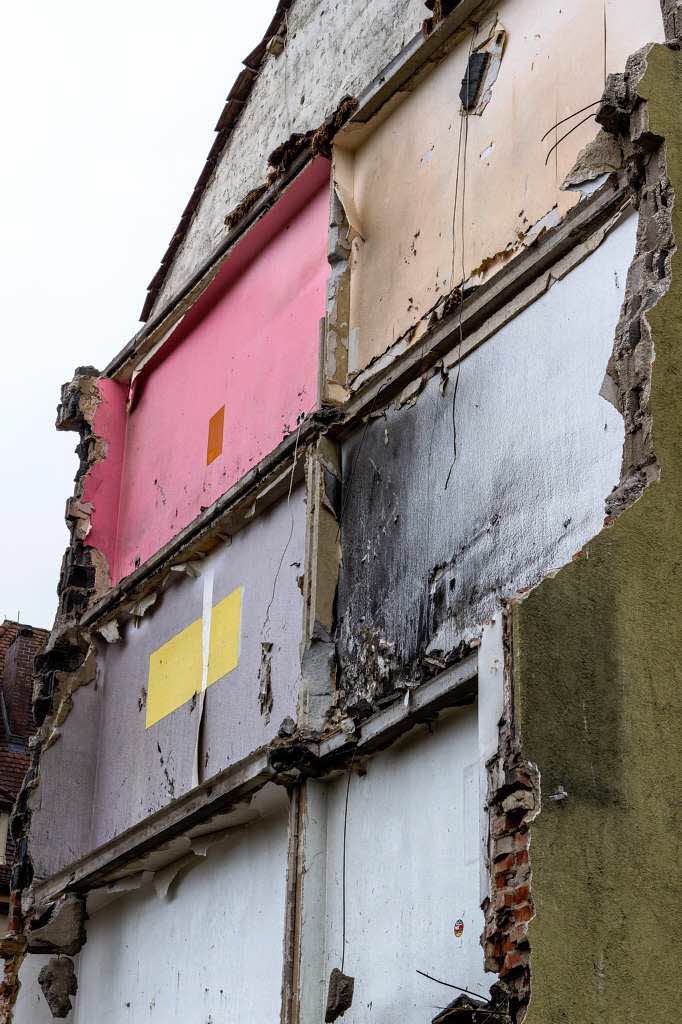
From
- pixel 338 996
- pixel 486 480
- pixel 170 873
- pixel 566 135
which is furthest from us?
pixel 170 873

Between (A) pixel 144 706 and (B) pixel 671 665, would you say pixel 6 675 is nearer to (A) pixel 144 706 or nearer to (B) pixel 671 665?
(A) pixel 144 706

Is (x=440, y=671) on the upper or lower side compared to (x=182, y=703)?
lower

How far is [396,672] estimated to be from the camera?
8570 mm

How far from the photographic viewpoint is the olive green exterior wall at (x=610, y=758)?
19.3 feet

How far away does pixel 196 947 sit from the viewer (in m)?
9.59

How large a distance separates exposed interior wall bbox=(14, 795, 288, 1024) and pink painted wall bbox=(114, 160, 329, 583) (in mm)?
2917

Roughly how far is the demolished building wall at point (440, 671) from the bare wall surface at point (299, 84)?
1091 mm

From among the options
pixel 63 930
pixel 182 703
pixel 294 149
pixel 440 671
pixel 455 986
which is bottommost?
pixel 455 986

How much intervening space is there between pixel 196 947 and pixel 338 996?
1.90m

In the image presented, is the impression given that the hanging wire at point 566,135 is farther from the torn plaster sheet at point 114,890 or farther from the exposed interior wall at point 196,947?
the torn plaster sheet at point 114,890

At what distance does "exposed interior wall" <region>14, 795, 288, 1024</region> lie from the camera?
29.1 feet

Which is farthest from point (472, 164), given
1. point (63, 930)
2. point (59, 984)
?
point (59, 984)

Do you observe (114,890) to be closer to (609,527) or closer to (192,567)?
(192,567)

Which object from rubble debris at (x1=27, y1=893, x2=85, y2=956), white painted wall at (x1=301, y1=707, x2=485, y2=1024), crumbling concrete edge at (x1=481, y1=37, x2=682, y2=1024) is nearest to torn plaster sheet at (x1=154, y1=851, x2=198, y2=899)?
rubble debris at (x1=27, y1=893, x2=85, y2=956)
